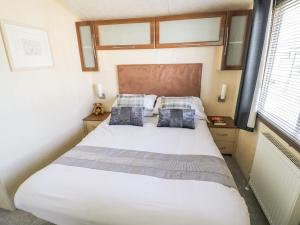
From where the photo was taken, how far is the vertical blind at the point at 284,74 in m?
1.39

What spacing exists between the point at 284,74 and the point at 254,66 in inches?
12.8

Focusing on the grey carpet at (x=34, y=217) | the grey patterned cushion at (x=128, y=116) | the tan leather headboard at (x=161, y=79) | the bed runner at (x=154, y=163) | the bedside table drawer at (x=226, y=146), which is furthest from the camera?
the tan leather headboard at (x=161, y=79)

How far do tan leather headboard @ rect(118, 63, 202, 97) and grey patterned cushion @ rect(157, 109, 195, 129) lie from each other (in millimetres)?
619

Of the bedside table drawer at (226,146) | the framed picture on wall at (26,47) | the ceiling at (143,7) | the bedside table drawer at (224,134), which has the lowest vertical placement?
the bedside table drawer at (226,146)

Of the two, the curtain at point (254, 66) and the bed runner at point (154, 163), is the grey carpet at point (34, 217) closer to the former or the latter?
the bed runner at point (154, 163)

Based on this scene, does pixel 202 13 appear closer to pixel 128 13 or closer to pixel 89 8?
pixel 128 13

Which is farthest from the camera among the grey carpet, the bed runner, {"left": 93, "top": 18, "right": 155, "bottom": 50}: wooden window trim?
{"left": 93, "top": 18, "right": 155, "bottom": 50}: wooden window trim

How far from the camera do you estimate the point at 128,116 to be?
91.1 inches

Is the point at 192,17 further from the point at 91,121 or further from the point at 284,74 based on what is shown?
the point at 91,121

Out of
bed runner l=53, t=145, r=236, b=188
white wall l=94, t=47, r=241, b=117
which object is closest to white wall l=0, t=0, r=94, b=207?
white wall l=94, t=47, r=241, b=117

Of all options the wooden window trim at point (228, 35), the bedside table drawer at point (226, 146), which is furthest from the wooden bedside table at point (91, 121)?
the wooden window trim at point (228, 35)

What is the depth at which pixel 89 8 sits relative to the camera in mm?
2334

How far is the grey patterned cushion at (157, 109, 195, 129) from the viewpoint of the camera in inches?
85.6

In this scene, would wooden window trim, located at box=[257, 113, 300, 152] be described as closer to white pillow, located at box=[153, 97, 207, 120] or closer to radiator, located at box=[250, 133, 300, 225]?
radiator, located at box=[250, 133, 300, 225]
